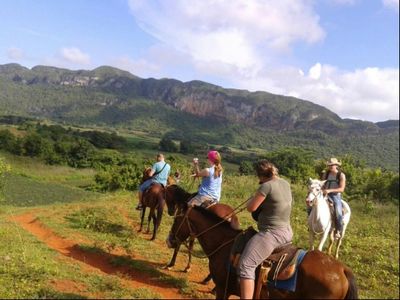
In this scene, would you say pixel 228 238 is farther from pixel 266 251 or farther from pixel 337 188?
pixel 337 188

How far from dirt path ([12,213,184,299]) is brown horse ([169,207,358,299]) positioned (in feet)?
4.04

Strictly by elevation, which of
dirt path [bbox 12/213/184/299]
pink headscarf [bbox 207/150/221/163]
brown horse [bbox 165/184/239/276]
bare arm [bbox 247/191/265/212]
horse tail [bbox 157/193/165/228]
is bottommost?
dirt path [bbox 12/213/184/299]

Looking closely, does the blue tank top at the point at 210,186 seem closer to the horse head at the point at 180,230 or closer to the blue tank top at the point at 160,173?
the horse head at the point at 180,230

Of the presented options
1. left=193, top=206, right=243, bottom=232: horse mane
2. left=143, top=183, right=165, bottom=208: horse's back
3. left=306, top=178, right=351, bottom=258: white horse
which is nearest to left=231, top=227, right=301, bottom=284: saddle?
left=193, top=206, right=243, bottom=232: horse mane

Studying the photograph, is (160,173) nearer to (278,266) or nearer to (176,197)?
(176,197)

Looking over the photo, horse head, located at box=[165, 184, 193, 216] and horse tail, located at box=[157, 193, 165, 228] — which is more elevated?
horse head, located at box=[165, 184, 193, 216]

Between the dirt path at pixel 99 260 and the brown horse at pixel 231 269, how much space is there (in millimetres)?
1232

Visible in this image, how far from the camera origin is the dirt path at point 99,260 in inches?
350

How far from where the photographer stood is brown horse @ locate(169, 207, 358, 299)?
5.38 m

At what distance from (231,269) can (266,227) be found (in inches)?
35.9

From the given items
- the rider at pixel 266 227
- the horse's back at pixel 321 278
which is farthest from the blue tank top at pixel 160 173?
the horse's back at pixel 321 278

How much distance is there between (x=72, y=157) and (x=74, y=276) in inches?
2179

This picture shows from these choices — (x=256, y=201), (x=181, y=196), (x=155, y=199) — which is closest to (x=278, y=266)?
(x=256, y=201)

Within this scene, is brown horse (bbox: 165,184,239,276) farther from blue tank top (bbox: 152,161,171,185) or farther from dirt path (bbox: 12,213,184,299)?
blue tank top (bbox: 152,161,171,185)
